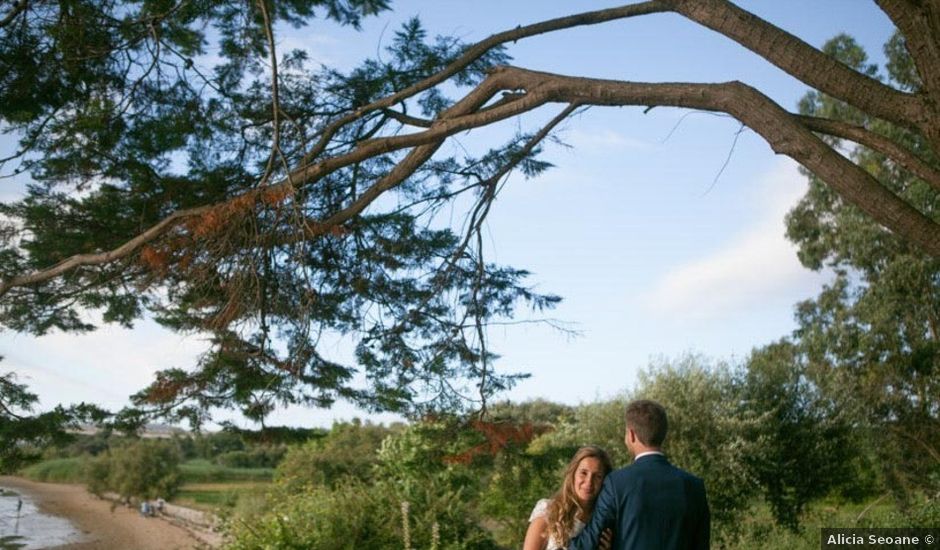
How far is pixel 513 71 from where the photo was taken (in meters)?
5.34

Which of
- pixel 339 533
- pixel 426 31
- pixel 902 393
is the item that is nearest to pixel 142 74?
pixel 426 31

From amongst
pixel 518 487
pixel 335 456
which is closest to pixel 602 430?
pixel 518 487

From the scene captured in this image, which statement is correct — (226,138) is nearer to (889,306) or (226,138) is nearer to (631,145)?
(631,145)

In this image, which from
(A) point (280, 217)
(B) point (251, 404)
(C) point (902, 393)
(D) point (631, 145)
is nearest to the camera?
(A) point (280, 217)

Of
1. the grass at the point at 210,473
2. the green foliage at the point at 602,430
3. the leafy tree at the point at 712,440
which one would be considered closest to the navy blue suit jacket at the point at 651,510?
the leafy tree at the point at 712,440

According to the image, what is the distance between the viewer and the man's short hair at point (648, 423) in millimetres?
2918

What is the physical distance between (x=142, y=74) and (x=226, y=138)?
814 mm

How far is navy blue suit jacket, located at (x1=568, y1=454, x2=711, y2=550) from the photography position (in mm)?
2750

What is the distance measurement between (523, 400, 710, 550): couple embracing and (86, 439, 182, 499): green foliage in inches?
542

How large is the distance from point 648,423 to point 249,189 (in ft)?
11.8

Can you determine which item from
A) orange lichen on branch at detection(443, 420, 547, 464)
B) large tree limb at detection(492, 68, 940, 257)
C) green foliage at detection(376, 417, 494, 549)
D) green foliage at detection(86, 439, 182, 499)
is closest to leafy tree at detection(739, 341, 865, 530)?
green foliage at detection(376, 417, 494, 549)

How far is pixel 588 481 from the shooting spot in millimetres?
3090

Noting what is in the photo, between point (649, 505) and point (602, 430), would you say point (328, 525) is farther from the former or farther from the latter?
point (602, 430)

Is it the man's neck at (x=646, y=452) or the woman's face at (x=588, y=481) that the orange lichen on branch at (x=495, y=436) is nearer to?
the woman's face at (x=588, y=481)
